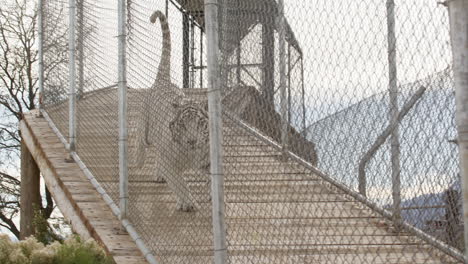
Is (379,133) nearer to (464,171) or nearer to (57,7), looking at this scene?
(464,171)

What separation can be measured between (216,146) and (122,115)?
1.95 meters

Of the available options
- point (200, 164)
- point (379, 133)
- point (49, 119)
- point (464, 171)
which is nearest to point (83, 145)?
point (49, 119)

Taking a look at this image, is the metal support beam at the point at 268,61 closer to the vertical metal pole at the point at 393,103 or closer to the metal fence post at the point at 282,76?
the metal fence post at the point at 282,76

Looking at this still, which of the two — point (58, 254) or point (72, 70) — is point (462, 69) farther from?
point (72, 70)

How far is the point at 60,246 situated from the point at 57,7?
4326mm

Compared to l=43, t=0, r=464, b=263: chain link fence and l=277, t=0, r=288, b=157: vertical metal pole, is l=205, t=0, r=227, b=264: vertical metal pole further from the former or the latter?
l=277, t=0, r=288, b=157: vertical metal pole

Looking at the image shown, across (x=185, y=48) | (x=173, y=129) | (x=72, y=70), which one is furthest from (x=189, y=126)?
(x=72, y=70)

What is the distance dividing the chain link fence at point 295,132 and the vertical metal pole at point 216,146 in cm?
25

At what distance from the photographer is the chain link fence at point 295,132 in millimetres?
3641

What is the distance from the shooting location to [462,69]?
2.33 metres

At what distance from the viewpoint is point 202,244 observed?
15.0ft

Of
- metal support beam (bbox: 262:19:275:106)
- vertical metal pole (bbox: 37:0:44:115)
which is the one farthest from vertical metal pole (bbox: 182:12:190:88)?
vertical metal pole (bbox: 37:0:44:115)

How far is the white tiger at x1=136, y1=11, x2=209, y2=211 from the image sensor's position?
17.7 ft

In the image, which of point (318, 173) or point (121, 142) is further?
point (121, 142)
